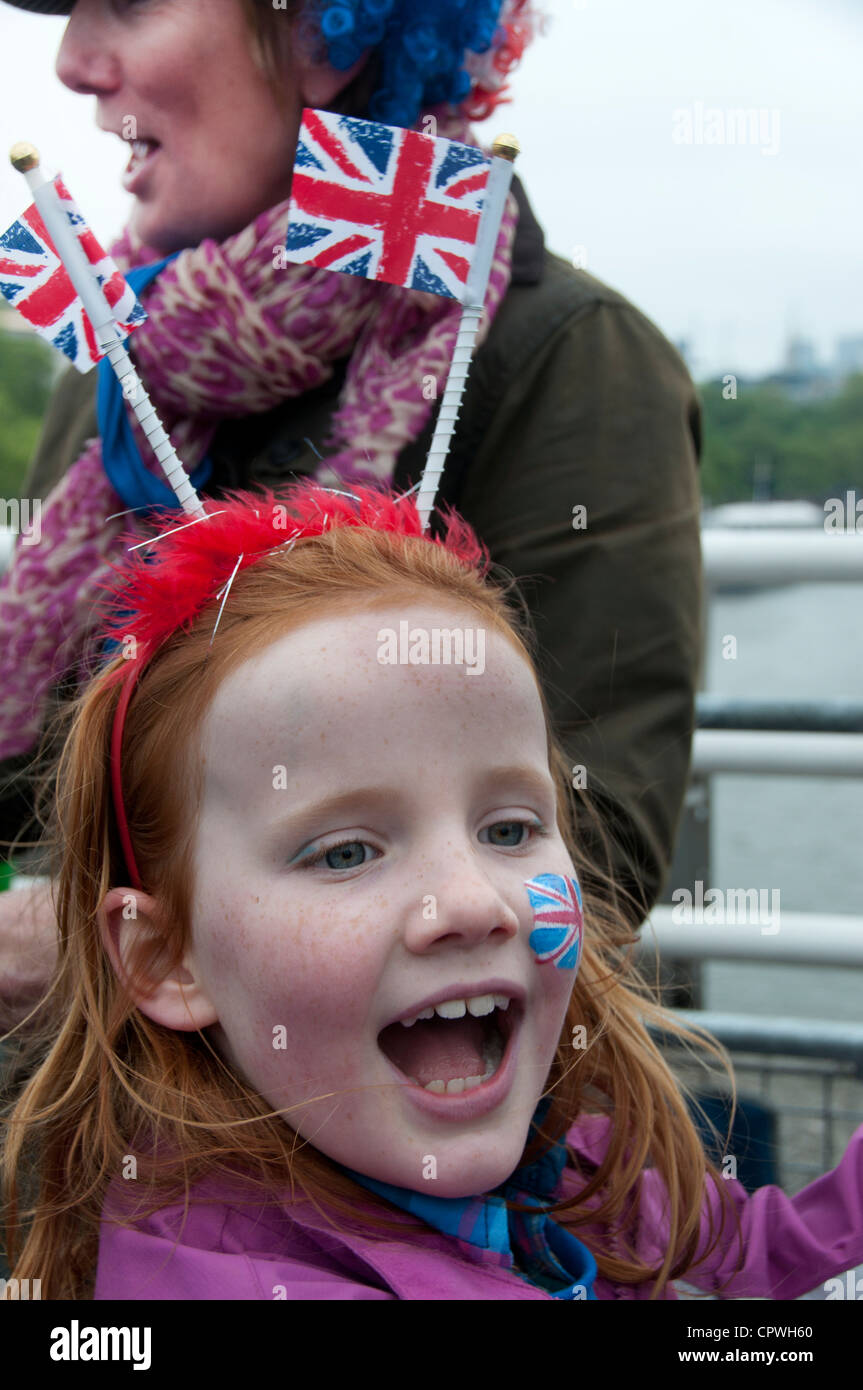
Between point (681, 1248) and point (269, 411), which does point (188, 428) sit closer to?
point (269, 411)

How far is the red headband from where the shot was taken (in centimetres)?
134

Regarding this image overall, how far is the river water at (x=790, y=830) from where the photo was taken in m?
4.48

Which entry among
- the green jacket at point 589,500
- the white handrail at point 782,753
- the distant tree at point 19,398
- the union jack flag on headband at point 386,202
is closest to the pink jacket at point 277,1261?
the green jacket at point 589,500

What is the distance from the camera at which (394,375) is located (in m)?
1.73

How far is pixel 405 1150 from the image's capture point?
1.16m

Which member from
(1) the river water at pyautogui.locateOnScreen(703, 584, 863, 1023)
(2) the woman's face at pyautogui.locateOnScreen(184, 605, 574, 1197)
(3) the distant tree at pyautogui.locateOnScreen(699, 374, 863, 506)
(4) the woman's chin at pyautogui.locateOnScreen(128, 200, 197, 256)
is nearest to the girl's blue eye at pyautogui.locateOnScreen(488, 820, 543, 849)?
(2) the woman's face at pyautogui.locateOnScreen(184, 605, 574, 1197)

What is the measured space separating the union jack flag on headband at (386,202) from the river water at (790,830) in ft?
2.55

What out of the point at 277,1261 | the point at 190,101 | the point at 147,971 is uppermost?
the point at 190,101

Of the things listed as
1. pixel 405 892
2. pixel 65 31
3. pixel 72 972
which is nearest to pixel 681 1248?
pixel 405 892

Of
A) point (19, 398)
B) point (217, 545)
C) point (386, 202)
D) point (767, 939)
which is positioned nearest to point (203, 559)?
point (217, 545)

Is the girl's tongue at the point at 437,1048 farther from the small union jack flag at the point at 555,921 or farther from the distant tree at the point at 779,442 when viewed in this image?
the distant tree at the point at 779,442

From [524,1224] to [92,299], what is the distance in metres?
0.96

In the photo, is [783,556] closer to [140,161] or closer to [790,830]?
[140,161]

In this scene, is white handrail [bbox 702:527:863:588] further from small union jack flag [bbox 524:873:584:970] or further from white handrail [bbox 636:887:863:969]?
small union jack flag [bbox 524:873:584:970]
